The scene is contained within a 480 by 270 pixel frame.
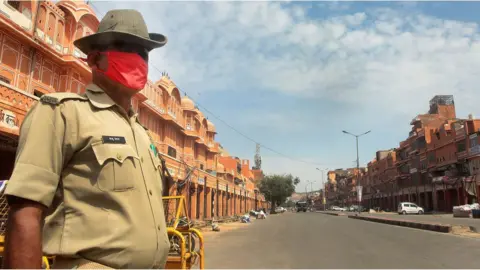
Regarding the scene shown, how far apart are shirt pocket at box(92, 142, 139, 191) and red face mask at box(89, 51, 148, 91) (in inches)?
13.2

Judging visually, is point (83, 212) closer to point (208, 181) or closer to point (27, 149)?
point (27, 149)

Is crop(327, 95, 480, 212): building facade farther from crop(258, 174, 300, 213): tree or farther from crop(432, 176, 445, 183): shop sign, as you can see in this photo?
crop(258, 174, 300, 213): tree

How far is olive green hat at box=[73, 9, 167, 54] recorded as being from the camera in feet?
5.50

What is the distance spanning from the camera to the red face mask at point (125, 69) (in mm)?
1687

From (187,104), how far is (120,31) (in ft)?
98.1

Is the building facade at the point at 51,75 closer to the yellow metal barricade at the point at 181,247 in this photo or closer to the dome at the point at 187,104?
the yellow metal barricade at the point at 181,247

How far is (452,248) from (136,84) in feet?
39.1

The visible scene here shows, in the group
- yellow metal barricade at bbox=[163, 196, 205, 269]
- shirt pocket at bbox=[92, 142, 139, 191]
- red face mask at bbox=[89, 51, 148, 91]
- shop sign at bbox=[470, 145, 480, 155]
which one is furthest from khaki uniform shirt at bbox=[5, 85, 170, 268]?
shop sign at bbox=[470, 145, 480, 155]

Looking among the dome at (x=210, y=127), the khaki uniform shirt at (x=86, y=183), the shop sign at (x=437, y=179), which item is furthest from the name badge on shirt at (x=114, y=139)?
the shop sign at (x=437, y=179)

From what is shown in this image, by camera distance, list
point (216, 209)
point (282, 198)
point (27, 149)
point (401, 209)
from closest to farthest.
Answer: point (27, 149)
point (216, 209)
point (401, 209)
point (282, 198)

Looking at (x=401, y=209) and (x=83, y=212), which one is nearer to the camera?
(x=83, y=212)

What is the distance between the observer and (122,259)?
4.75ft

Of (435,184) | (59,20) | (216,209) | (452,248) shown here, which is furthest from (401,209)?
(59,20)

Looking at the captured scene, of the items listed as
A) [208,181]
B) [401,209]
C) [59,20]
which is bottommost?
[401,209]
